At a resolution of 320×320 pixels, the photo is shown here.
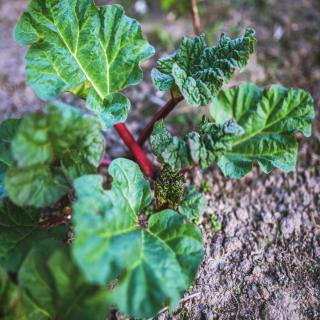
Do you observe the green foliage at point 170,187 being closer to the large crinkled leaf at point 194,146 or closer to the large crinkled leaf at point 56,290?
the large crinkled leaf at point 194,146

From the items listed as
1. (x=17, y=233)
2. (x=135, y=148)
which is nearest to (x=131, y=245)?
(x=17, y=233)

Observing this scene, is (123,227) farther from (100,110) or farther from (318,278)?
(318,278)

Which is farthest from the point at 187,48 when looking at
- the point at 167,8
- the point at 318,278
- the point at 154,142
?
the point at 167,8

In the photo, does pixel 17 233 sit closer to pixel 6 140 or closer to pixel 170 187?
pixel 6 140

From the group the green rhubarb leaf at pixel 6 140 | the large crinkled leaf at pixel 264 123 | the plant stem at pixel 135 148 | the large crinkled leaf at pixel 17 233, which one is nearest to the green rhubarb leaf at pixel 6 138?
the green rhubarb leaf at pixel 6 140

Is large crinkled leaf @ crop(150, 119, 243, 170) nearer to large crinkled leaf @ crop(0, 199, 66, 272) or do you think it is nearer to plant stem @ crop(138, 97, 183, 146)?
plant stem @ crop(138, 97, 183, 146)

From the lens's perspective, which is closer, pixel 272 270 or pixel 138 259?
pixel 138 259
